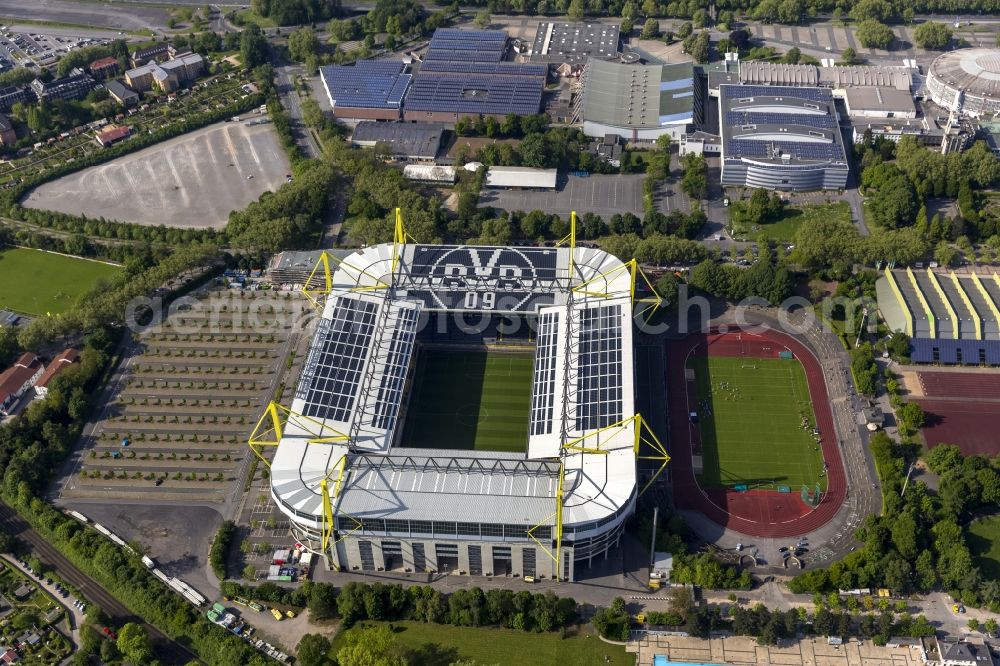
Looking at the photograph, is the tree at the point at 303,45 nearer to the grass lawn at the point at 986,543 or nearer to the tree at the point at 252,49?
the tree at the point at 252,49

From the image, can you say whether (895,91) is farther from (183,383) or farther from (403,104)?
(183,383)

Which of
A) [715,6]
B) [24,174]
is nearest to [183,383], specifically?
[24,174]

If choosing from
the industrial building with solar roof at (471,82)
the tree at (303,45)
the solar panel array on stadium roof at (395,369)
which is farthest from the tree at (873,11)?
the solar panel array on stadium roof at (395,369)

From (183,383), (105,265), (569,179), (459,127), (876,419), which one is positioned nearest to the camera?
(876,419)

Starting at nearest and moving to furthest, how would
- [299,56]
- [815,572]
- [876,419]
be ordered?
[815,572] < [876,419] < [299,56]

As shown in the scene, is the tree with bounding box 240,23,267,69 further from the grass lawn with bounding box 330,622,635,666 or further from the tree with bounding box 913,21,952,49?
the tree with bounding box 913,21,952,49
